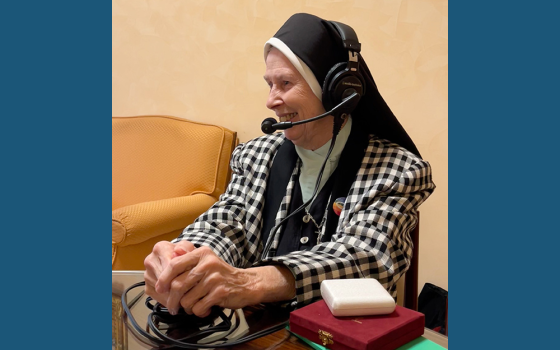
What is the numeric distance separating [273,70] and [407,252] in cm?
53

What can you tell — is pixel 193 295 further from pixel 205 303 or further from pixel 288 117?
pixel 288 117

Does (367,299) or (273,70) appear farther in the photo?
(273,70)

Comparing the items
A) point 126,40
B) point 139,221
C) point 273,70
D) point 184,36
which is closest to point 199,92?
point 184,36

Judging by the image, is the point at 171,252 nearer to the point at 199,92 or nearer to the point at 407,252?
the point at 407,252

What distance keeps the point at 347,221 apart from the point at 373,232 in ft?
0.31

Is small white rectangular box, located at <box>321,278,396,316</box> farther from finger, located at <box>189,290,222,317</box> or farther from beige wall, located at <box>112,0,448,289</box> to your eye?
beige wall, located at <box>112,0,448,289</box>

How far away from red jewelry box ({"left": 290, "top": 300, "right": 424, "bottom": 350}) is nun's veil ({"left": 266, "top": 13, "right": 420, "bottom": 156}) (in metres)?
0.59

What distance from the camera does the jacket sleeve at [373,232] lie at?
75cm

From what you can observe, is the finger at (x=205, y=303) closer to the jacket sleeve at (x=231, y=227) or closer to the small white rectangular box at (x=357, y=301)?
the small white rectangular box at (x=357, y=301)

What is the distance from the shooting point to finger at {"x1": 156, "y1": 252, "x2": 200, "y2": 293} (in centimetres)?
66

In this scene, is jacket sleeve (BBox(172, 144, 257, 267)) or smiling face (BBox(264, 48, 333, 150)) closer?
jacket sleeve (BBox(172, 144, 257, 267))

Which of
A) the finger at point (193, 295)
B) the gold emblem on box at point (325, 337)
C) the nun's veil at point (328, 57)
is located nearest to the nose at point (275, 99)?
the nun's veil at point (328, 57)

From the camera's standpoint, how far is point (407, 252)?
917mm

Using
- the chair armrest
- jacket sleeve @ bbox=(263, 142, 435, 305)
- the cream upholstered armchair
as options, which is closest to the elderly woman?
jacket sleeve @ bbox=(263, 142, 435, 305)
